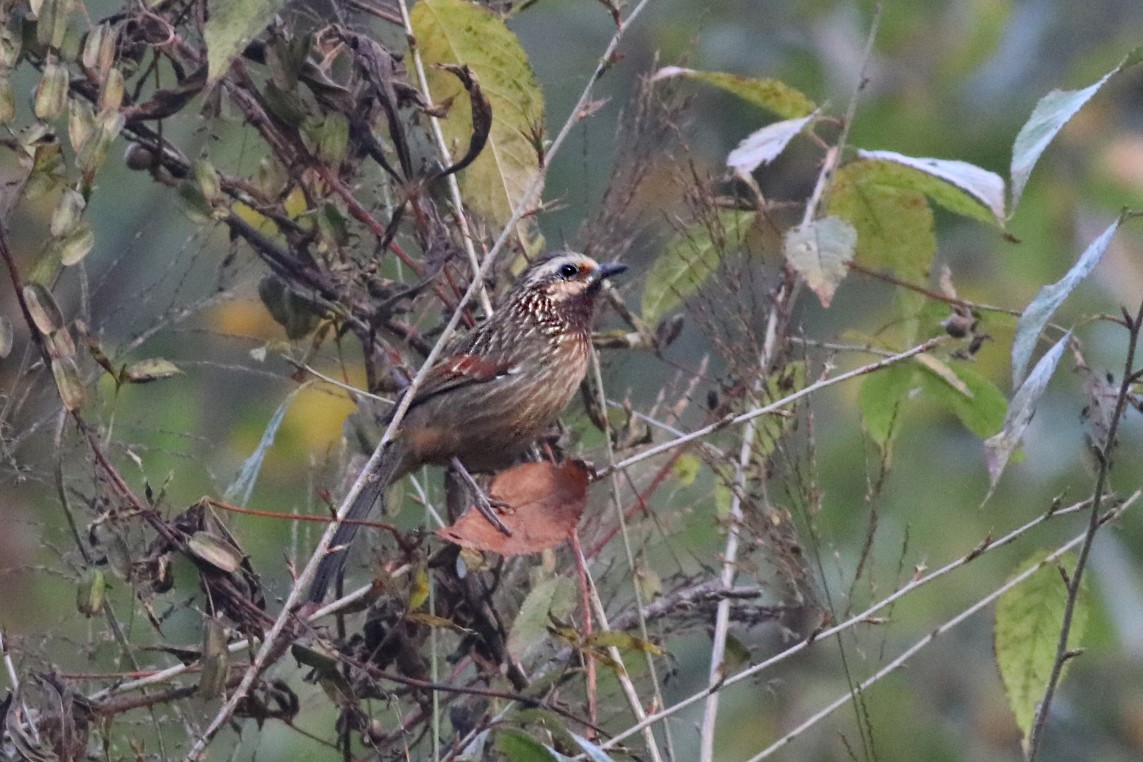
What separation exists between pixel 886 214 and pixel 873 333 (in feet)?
8.10

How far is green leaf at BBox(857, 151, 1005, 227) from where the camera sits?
3123 mm

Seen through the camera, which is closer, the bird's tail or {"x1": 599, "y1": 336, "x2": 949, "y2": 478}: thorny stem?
{"x1": 599, "y1": 336, "x2": 949, "y2": 478}: thorny stem

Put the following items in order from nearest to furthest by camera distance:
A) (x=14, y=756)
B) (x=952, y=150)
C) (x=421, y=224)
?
(x=14, y=756), (x=421, y=224), (x=952, y=150)

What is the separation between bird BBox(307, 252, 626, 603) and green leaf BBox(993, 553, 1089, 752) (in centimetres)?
115

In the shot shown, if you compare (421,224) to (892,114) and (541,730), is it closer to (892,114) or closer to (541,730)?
(541,730)

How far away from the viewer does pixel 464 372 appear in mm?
4109

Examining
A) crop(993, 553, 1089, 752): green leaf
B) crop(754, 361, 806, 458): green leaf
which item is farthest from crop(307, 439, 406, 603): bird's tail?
crop(993, 553, 1089, 752): green leaf

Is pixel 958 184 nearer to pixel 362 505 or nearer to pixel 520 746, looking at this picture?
pixel 520 746

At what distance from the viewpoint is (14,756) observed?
8.69 feet

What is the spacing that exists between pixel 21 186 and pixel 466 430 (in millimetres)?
1484

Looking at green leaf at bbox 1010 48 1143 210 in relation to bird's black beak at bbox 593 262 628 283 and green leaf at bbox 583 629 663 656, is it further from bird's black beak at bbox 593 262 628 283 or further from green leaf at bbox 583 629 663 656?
bird's black beak at bbox 593 262 628 283

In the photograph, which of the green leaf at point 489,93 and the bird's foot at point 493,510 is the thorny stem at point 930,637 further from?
the green leaf at point 489,93

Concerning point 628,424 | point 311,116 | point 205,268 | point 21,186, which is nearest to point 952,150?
point 205,268

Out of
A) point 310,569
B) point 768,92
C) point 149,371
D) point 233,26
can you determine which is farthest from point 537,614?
point 768,92
